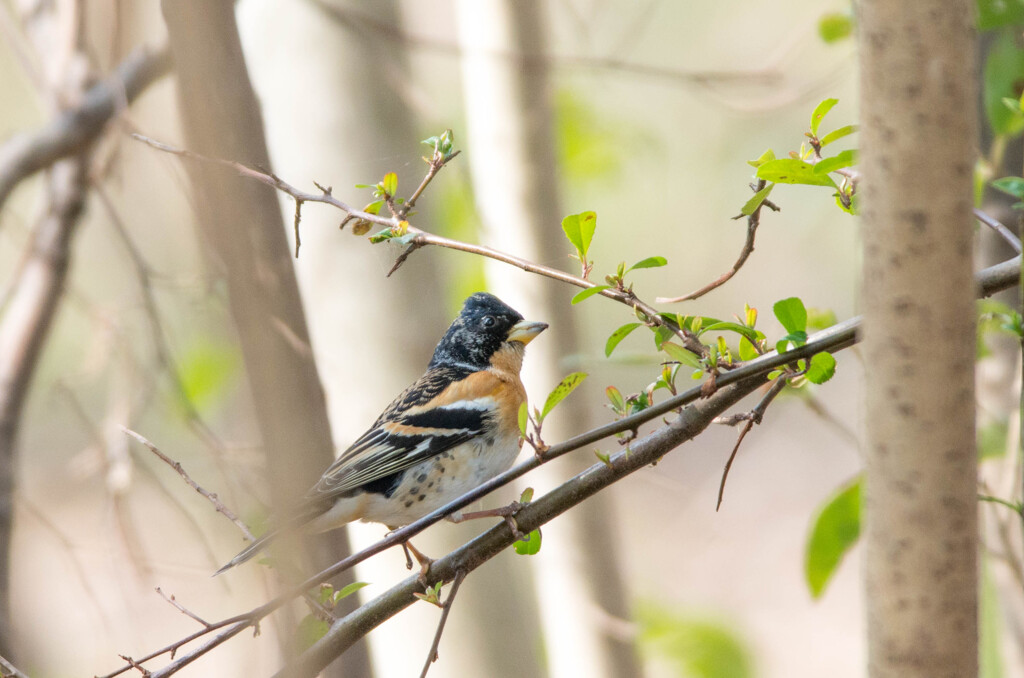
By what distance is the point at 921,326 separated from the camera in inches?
30.4

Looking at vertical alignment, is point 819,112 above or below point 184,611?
above

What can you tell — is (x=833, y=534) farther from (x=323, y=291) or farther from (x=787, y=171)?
(x=323, y=291)

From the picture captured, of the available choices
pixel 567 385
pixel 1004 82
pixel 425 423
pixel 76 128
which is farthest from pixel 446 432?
pixel 76 128

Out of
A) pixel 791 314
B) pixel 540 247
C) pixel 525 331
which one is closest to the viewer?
pixel 791 314

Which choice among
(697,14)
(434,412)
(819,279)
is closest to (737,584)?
(819,279)

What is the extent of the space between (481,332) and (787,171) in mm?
1180

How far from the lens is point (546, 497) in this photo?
130cm

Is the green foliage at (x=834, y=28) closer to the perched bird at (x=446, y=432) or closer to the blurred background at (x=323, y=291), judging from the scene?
the blurred background at (x=323, y=291)

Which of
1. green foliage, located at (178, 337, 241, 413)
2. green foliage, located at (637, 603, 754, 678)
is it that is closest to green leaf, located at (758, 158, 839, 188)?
green foliage, located at (178, 337, 241, 413)

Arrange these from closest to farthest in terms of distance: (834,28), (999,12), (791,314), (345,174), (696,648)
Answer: (791,314) < (999,12) < (345,174) < (834,28) < (696,648)

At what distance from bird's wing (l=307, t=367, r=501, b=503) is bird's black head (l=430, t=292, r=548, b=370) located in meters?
0.06

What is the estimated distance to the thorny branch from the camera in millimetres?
1127

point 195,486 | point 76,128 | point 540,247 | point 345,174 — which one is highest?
point 76,128

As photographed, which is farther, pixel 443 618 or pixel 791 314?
pixel 791 314
